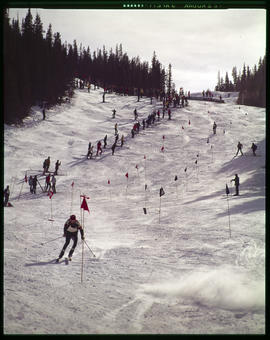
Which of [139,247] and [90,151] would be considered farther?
[90,151]

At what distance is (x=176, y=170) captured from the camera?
21359 millimetres

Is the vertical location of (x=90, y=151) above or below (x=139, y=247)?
above

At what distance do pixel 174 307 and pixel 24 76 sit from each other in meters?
36.6

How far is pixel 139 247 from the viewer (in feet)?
25.6

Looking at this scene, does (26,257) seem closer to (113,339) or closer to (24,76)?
(113,339)

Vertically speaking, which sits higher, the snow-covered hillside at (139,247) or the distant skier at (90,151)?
the distant skier at (90,151)

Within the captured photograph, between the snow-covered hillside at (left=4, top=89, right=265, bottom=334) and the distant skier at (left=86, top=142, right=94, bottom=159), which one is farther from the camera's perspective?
the distant skier at (left=86, top=142, right=94, bottom=159)

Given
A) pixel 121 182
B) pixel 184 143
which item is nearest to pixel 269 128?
pixel 121 182

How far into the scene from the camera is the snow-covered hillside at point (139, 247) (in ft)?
13.8

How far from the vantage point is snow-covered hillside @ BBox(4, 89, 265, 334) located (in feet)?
13.8

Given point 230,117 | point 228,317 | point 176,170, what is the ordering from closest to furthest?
point 228,317 → point 176,170 → point 230,117

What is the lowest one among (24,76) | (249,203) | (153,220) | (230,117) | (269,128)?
(153,220)

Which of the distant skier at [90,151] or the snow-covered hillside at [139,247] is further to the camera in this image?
the distant skier at [90,151]

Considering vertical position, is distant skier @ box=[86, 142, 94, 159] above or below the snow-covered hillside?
above
